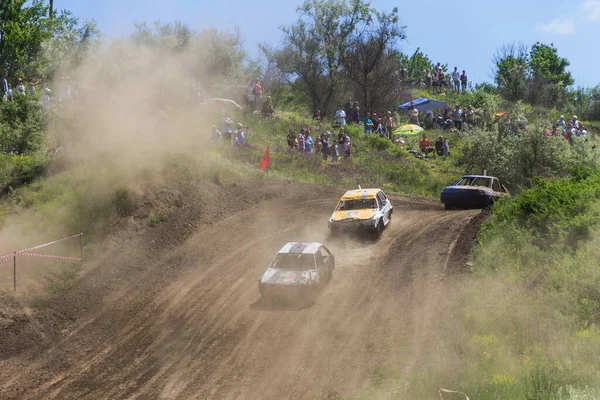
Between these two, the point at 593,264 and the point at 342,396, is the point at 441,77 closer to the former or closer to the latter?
the point at 593,264

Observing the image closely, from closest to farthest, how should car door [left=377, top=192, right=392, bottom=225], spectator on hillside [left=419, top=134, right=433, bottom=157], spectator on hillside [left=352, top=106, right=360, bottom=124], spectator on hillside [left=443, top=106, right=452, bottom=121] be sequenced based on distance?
car door [left=377, top=192, right=392, bottom=225] → spectator on hillside [left=419, top=134, right=433, bottom=157] → spectator on hillside [left=352, top=106, right=360, bottom=124] → spectator on hillside [left=443, top=106, right=452, bottom=121]

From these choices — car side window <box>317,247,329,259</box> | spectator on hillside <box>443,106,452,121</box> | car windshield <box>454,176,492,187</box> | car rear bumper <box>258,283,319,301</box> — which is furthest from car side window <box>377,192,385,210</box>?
spectator on hillside <box>443,106,452,121</box>

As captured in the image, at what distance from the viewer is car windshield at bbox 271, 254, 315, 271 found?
1969cm

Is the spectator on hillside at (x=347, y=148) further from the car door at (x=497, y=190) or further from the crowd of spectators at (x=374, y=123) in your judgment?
the car door at (x=497, y=190)

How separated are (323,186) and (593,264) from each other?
16101mm

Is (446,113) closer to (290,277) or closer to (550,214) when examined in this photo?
(550,214)

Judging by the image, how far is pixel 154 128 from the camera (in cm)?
3084

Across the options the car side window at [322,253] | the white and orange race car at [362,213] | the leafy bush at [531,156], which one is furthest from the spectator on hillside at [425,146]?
the car side window at [322,253]

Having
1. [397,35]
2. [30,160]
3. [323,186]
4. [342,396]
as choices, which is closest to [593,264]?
[342,396]

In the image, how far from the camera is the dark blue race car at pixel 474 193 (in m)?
28.0

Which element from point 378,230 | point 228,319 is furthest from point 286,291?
point 378,230

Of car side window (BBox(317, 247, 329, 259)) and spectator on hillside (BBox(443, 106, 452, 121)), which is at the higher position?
spectator on hillside (BBox(443, 106, 452, 121))

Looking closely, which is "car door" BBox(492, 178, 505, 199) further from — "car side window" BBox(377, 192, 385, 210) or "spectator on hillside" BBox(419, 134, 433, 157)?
"spectator on hillside" BBox(419, 134, 433, 157)

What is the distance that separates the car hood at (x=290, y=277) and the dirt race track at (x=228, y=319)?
0.69 meters
